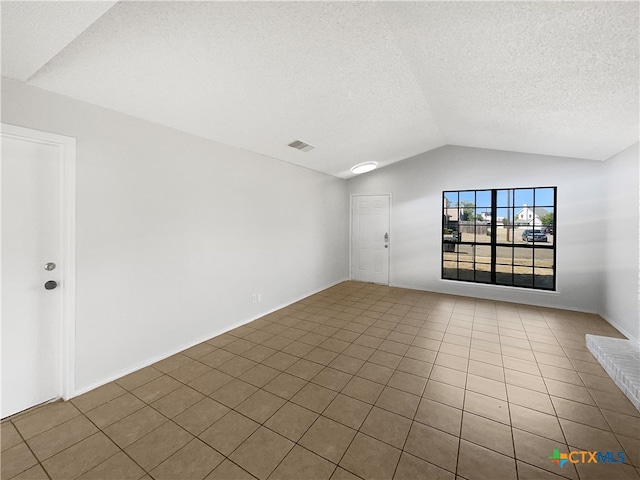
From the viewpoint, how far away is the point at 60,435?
1.87 meters

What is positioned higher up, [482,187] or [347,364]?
[482,187]

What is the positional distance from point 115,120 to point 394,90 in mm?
2659

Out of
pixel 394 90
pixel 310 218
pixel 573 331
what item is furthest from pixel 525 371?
pixel 310 218

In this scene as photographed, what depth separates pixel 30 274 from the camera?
6.90 feet

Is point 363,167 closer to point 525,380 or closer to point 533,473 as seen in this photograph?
point 525,380

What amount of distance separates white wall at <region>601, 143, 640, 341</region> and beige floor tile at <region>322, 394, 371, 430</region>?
3426mm

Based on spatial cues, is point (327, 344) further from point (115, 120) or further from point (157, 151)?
point (115, 120)

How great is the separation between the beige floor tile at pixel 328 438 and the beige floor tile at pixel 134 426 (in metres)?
1.08

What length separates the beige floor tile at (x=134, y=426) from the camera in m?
1.84

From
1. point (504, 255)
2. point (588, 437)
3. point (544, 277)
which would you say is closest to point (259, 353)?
point (588, 437)

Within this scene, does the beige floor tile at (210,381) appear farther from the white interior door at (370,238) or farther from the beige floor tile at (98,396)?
the white interior door at (370,238)

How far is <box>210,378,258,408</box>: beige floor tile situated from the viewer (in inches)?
87.7

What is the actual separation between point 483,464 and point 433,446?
276 millimetres

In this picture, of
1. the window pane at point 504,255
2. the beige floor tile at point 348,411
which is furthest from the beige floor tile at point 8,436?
the window pane at point 504,255
